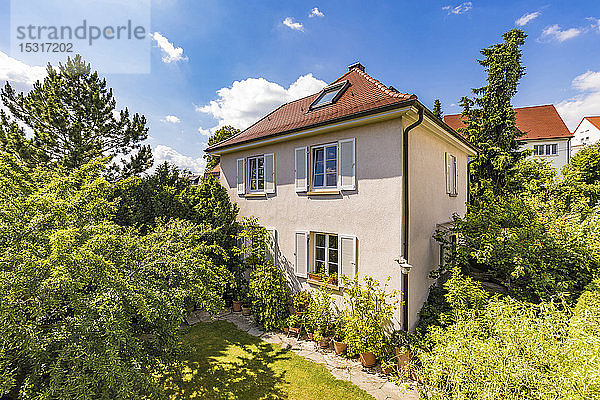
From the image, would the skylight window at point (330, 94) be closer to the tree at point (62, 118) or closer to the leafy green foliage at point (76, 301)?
the leafy green foliage at point (76, 301)

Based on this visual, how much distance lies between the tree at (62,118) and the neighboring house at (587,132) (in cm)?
5706

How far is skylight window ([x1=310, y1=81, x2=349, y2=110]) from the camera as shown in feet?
32.7

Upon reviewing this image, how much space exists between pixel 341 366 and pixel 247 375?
2.42m

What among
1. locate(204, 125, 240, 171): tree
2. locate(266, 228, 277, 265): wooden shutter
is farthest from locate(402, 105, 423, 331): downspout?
locate(204, 125, 240, 171): tree

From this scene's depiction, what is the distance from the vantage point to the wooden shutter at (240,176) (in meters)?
11.8

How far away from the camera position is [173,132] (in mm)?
11844

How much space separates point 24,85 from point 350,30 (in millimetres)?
16596

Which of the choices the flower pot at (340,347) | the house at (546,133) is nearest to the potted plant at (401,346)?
the flower pot at (340,347)

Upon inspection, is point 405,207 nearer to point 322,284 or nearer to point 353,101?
point 322,284

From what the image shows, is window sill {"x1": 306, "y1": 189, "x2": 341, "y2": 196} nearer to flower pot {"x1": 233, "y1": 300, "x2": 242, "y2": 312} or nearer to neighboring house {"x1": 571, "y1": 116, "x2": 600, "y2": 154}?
flower pot {"x1": 233, "y1": 300, "x2": 242, "y2": 312}

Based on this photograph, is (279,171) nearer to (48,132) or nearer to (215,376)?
(215,376)

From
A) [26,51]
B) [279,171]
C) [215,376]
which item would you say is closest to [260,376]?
[215,376]

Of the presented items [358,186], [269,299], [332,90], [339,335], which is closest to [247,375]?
[269,299]

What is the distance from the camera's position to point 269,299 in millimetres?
Result: 8836
